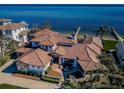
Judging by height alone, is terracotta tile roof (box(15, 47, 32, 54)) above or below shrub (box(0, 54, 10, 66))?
above

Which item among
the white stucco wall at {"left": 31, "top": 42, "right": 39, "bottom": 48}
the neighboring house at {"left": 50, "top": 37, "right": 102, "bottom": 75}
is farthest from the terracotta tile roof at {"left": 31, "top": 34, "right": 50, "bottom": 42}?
the neighboring house at {"left": 50, "top": 37, "right": 102, "bottom": 75}

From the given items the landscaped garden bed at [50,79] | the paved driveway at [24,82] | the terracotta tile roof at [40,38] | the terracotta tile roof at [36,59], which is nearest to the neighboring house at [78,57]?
the terracotta tile roof at [36,59]

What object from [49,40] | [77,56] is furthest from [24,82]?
[49,40]

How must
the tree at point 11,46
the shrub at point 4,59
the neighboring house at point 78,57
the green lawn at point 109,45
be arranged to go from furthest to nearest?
the green lawn at point 109,45
the tree at point 11,46
the shrub at point 4,59
the neighboring house at point 78,57

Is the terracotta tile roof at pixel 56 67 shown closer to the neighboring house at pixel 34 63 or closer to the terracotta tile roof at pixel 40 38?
the neighboring house at pixel 34 63

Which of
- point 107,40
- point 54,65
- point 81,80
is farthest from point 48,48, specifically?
point 107,40

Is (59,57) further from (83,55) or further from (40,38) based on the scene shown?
(40,38)

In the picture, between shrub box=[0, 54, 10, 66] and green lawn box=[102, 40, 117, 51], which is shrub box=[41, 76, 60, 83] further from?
green lawn box=[102, 40, 117, 51]
